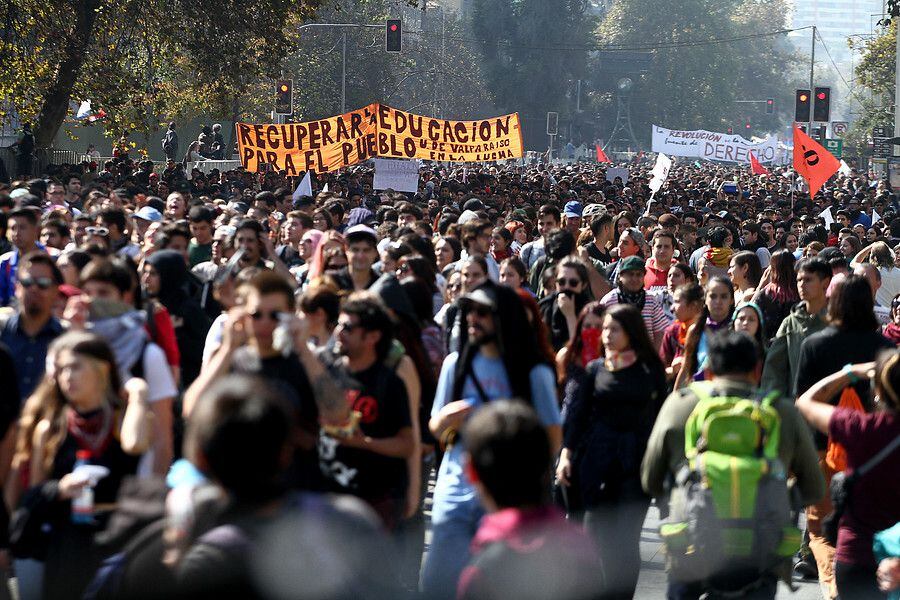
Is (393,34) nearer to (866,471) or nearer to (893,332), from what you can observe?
(893,332)

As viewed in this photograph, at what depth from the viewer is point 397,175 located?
70.8 ft

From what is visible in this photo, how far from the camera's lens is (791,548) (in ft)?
16.5

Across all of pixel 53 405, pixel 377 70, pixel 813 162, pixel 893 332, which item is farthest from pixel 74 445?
pixel 377 70

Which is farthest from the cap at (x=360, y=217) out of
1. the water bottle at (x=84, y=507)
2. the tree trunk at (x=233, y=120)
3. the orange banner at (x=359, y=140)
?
the tree trunk at (x=233, y=120)

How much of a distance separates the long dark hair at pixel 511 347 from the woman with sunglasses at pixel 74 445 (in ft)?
4.17

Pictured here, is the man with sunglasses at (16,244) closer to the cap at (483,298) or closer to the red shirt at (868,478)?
the cap at (483,298)

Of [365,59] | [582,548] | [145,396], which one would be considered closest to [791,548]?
[582,548]

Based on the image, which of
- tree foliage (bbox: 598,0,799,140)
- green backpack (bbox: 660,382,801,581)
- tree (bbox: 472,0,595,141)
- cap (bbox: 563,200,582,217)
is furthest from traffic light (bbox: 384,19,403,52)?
tree foliage (bbox: 598,0,799,140)

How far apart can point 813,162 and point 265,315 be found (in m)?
18.5

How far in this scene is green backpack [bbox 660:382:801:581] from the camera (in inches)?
194

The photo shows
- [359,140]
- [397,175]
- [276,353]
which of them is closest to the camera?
[276,353]

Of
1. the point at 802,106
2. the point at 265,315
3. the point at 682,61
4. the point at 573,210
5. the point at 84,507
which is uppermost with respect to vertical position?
the point at 682,61

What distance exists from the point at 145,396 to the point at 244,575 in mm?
2051

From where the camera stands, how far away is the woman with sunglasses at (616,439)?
6.25 m
